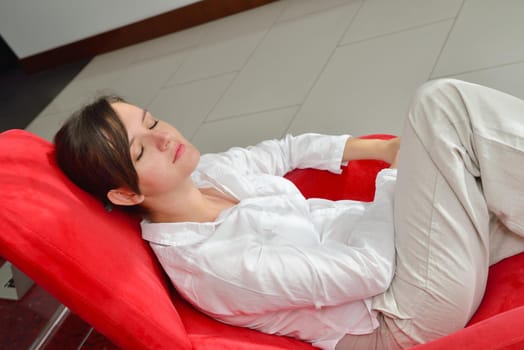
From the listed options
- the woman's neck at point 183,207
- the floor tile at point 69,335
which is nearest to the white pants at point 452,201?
the woman's neck at point 183,207

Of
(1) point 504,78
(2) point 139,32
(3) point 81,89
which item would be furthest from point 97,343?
(2) point 139,32

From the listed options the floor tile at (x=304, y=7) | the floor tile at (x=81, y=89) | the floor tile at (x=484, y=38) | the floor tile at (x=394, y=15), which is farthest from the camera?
the floor tile at (x=81, y=89)

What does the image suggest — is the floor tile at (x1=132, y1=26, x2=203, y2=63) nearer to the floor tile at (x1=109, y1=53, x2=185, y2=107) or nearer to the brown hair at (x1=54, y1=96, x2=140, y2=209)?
the floor tile at (x1=109, y1=53, x2=185, y2=107)

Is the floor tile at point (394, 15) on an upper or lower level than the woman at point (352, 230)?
lower

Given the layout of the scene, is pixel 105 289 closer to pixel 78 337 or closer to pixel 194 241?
pixel 194 241

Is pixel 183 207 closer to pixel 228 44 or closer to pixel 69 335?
pixel 69 335

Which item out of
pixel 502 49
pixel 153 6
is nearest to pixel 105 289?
pixel 502 49

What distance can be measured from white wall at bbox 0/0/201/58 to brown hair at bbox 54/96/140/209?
9.31 ft

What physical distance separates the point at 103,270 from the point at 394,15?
2.27 metres

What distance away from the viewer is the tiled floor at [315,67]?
2188mm

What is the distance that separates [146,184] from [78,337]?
990 mm

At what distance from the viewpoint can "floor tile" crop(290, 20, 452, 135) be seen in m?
2.16

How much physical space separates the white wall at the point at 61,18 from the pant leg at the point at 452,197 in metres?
3.05

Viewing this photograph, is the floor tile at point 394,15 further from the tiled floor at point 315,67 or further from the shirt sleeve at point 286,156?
the shirt sleeve at point 286,156
